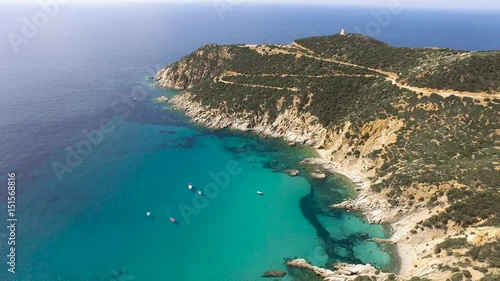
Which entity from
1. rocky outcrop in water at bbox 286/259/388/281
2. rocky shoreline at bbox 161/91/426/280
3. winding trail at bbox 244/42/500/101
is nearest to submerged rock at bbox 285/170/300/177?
rocky shoreline at bbox 161/91/426/280

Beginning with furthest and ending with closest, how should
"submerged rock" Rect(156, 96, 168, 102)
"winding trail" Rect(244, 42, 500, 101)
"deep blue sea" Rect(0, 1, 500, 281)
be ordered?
"submerged rock" Rect(156, 96, 168, 102), "winding trail" Rect(244, 42, 500, 101), "deep blue sea" Rect(0, 1, 500, 281)

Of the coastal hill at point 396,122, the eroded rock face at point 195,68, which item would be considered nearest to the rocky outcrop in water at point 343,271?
the coastal hill at point 396,122

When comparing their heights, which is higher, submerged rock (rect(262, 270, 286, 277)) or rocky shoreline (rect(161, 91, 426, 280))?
rocky shoreline (rect(161, 91, 426, 280))

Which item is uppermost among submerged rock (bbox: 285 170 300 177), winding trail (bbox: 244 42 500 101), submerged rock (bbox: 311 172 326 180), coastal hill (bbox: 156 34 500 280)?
winding trail (bbox: 244 42 500 101)

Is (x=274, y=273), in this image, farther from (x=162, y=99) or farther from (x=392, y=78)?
(x=162, y=99)

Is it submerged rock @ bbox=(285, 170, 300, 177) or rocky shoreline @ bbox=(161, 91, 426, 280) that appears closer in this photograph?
rocky shoreline @ bbox=(161, 91, 426, 280)

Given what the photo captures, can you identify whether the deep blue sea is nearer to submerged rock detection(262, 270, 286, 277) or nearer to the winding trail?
submerged rock detection(262, 270, 286, 277)

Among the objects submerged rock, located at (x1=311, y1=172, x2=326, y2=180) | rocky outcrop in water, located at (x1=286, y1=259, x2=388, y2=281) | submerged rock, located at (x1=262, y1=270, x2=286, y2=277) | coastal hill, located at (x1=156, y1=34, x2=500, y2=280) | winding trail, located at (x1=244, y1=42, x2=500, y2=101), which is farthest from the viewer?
winding trail, located at (x1=244, y1=42, x2=500, y2=101)

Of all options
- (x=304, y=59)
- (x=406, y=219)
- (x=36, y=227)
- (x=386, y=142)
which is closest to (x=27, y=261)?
(x=36, y=227)

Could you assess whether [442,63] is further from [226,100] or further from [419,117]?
[226,100]
